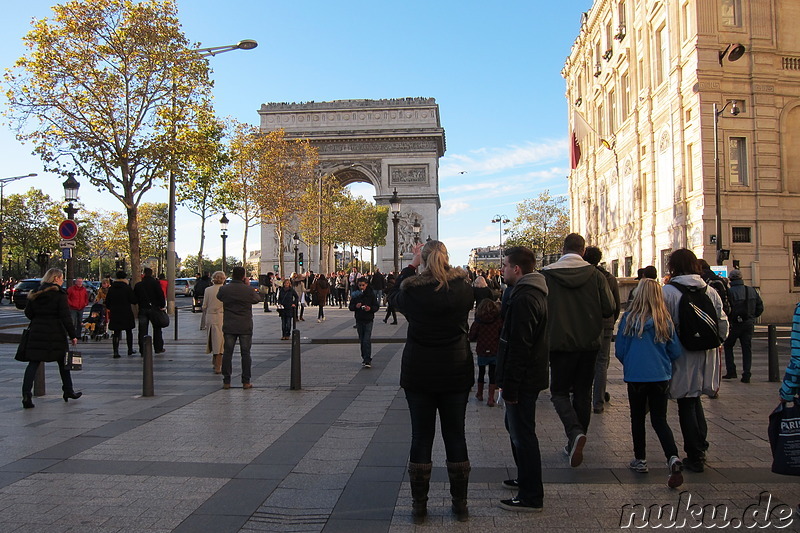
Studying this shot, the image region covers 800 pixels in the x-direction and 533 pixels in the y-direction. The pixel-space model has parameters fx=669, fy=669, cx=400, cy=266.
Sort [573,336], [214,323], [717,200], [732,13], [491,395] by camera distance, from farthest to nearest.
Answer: [732,13] < [717,200] < [214,323] < [491,395] < [573,336]

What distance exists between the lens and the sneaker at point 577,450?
5.41 m

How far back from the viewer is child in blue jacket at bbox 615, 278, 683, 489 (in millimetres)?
5254

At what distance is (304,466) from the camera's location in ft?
18.9

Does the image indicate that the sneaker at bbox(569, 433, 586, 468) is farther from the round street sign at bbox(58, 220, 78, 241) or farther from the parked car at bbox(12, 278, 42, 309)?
the parked car at bbox(12, 278, 42, 309)

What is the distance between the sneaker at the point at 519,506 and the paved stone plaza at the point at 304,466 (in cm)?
5

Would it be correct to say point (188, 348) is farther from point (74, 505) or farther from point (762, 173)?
point (762, 173)

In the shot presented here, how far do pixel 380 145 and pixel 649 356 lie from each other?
219 ft

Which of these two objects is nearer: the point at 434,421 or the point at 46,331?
the point at 434,421

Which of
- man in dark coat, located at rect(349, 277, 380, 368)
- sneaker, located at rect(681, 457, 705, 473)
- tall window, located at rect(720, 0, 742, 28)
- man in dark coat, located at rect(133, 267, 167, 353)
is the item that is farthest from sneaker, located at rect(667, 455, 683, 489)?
tall window, located at rect(720, 0, 742, 28)

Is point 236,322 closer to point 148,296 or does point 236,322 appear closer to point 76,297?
point 148,296

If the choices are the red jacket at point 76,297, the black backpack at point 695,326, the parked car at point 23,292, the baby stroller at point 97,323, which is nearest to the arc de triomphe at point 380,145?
the parked car at point 23,292

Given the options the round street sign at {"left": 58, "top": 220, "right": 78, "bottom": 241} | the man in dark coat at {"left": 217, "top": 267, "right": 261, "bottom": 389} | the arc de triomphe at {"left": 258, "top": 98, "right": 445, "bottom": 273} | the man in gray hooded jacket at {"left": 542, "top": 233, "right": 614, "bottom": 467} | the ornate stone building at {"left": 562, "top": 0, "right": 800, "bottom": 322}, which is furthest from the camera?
the arc de triomphe at {"left": 258, "top": 98, "right": 445, "bottom": 273}

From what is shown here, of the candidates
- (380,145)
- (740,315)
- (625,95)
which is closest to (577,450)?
(740,315)

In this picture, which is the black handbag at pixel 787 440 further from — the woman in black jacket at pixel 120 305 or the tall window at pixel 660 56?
the tall window at pixel 660 56
